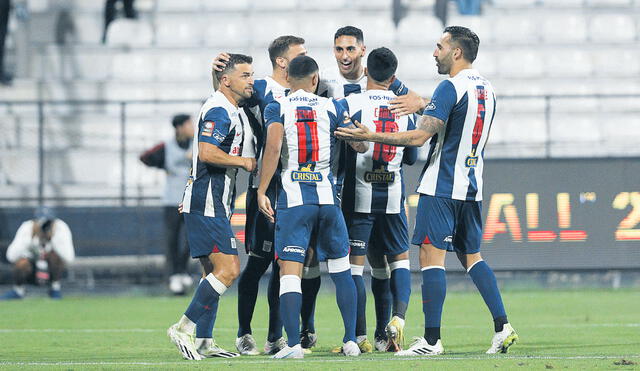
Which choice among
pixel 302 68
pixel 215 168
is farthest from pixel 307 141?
pixel 215 168

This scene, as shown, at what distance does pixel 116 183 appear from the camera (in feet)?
59.4

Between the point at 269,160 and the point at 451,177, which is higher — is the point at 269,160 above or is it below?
above

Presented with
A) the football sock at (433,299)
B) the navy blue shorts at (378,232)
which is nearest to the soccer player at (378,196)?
the navy blue shorts at (378,232)

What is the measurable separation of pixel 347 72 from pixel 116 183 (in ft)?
35.2

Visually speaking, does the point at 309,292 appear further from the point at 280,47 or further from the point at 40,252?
the point at 40,252

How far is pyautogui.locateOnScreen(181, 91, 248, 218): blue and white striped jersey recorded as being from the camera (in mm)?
7270

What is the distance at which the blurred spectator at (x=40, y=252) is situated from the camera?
14.8 m

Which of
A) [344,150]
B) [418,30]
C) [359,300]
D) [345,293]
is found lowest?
[359,300]

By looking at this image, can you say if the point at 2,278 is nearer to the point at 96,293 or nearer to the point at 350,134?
the point at 96,293

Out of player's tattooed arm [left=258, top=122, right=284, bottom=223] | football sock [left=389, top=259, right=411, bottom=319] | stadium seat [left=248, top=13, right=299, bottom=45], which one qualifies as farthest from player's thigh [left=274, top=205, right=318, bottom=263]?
stadium seat [left=248, top=13, right=299, bottom=45]

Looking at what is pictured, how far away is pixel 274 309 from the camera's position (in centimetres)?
786

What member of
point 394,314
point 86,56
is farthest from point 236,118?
point 86,56

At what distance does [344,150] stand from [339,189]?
329 millimetres

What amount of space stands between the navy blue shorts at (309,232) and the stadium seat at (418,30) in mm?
13207
